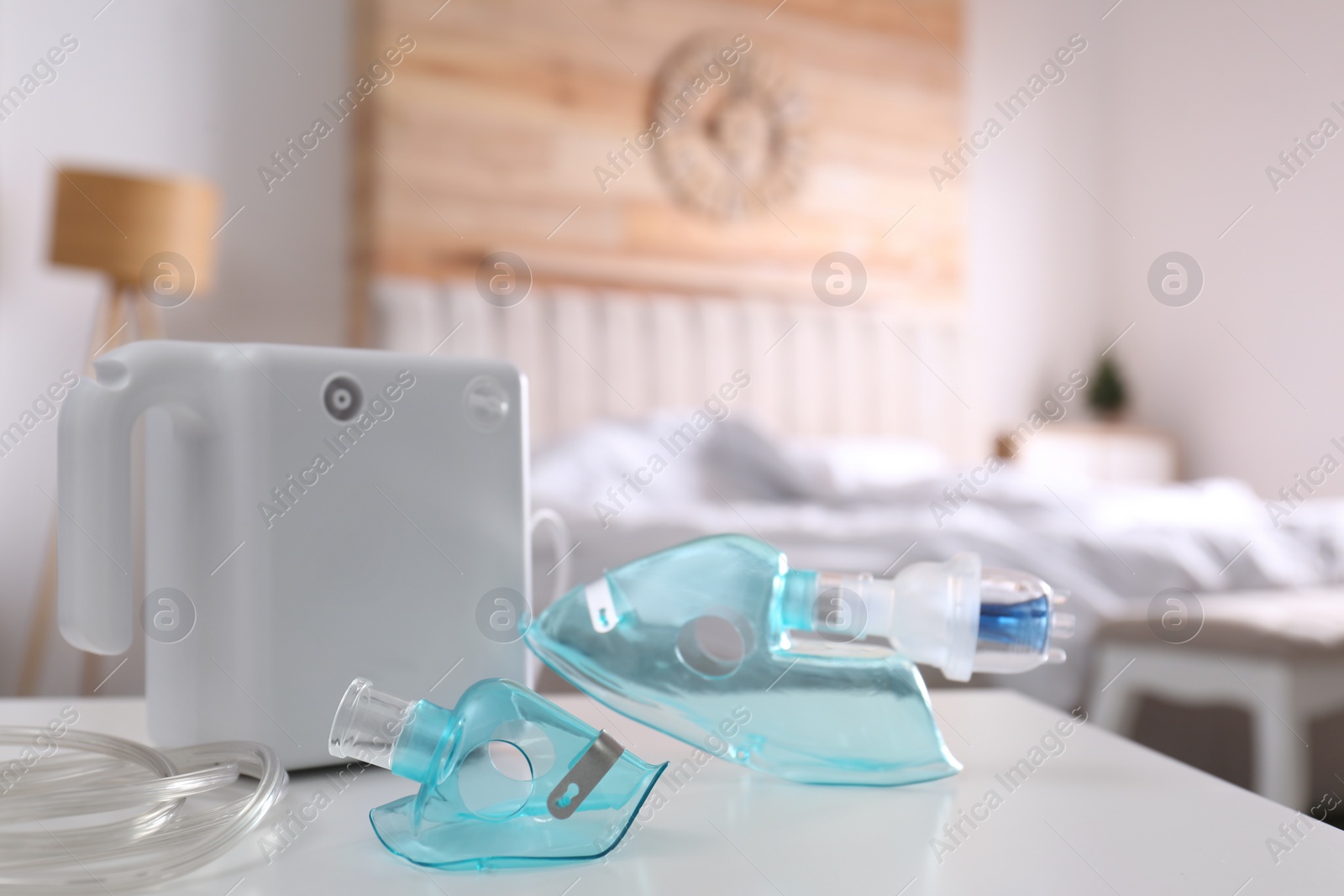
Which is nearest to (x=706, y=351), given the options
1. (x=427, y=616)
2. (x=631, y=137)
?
(x=631, y=137)

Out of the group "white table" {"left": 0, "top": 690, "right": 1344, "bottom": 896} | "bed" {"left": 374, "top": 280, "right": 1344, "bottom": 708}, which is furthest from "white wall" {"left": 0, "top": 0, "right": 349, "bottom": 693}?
"white table" {"left": 0, "top": 690, "right": 1344, "bottom": 896}

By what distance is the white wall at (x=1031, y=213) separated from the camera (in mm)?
3748

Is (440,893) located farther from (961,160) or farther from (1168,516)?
(961,160)

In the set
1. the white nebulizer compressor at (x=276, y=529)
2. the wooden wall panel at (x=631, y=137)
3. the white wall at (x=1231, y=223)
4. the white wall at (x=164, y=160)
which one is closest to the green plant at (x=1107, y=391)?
the white wall at (x=1231, y=223)

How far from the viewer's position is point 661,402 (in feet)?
9.95

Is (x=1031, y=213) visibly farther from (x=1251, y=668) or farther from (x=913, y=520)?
(x=1251, y=668)

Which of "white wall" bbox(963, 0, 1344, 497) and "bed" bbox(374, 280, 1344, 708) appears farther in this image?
"white wall" bbox(963, 0, 1344, 497)

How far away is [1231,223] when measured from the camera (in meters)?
3.58

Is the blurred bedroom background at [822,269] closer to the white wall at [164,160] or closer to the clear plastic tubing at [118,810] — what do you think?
the white wall at [164,160]

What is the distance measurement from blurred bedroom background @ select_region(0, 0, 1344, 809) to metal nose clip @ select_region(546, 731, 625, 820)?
3.80 feet

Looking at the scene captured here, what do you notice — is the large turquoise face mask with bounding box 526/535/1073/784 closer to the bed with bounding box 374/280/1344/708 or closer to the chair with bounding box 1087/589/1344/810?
the bed with bounding box 374/280/1344/708

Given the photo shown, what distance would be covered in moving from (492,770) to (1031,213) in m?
3.88

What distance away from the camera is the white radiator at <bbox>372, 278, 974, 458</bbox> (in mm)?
2764

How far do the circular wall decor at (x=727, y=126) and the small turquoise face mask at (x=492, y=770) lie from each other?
9.32ft
